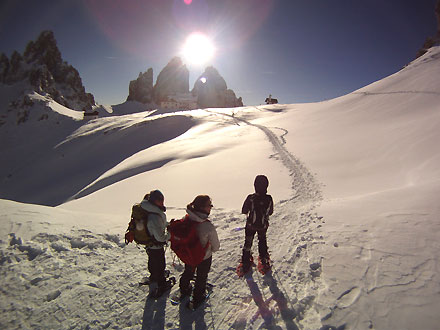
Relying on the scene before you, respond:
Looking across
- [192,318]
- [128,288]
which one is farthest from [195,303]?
[128,288]

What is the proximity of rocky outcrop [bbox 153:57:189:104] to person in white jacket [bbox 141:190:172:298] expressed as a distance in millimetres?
121927

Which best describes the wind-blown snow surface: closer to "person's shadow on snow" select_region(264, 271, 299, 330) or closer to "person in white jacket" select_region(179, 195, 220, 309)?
"person's shadow on snow" select_region(264, 271, 299, 330)

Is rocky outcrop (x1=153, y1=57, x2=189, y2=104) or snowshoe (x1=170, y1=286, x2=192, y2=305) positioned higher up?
rocky outcrop (x1=153, y1=57, x2=189, y2=104)

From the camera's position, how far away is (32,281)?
3672 millimetres

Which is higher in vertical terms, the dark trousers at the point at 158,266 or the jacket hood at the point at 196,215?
the jacket hood at the point at 196,215

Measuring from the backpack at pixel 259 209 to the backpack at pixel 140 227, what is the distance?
6.04 feet

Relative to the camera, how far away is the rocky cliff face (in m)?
69.3

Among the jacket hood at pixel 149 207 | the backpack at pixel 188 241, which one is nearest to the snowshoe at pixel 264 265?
the backpack at pixel 188 241

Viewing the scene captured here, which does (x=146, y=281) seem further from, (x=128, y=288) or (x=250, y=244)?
(x=250, y=244)

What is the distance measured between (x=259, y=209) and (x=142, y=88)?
422ft

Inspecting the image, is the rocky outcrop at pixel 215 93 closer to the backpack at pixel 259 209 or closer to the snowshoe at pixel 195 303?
the backpack at pixel 259 209

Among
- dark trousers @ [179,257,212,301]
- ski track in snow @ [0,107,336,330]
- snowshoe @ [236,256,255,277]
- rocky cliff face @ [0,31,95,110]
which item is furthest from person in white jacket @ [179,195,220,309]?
rocky cliff face @ [0,31,95,110]

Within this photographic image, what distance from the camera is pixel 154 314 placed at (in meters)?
3.36

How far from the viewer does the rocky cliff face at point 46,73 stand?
69312 millimetres
